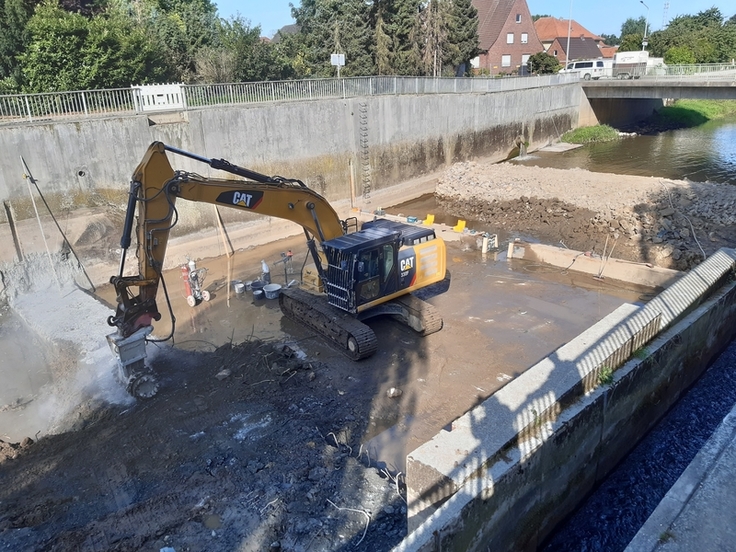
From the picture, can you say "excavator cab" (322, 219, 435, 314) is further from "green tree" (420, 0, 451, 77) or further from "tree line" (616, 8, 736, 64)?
"tree line" (616, 8, 736, 64)

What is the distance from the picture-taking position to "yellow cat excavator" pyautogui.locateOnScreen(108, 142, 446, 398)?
8.60 m

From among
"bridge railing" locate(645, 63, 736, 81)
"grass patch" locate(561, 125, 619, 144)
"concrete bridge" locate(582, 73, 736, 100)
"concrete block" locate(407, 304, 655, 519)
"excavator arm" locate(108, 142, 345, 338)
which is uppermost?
"bridge railing" locate(645, 63, 736, 81)

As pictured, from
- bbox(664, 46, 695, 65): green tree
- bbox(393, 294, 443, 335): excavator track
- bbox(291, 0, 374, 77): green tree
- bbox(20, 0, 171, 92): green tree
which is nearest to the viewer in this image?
bbox(393, 294, 443, 335): excavator track

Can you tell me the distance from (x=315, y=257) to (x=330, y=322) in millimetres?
1460

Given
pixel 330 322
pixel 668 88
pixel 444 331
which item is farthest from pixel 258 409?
pixel 668 88

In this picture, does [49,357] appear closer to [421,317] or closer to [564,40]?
[421,317]

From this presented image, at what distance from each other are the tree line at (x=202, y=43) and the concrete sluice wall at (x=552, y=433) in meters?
19.6

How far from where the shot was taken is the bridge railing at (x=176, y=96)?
13922 millimetres

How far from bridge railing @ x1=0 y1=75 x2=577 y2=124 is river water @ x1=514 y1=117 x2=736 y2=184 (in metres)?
11.4

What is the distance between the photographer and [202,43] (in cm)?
2708

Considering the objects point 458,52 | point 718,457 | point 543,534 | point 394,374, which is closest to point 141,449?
point 394,374

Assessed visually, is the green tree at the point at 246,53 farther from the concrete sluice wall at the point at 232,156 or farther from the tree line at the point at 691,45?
the tree line at the point at 691,45

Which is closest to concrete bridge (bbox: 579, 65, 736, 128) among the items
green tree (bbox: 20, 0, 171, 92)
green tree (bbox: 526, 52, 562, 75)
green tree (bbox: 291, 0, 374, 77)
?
green tree (bbox: 526, 52, 562, 75)

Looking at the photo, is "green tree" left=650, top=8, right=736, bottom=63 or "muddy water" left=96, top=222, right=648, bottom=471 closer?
"muddy water" left=96, top=222, right=648, bottom=471
